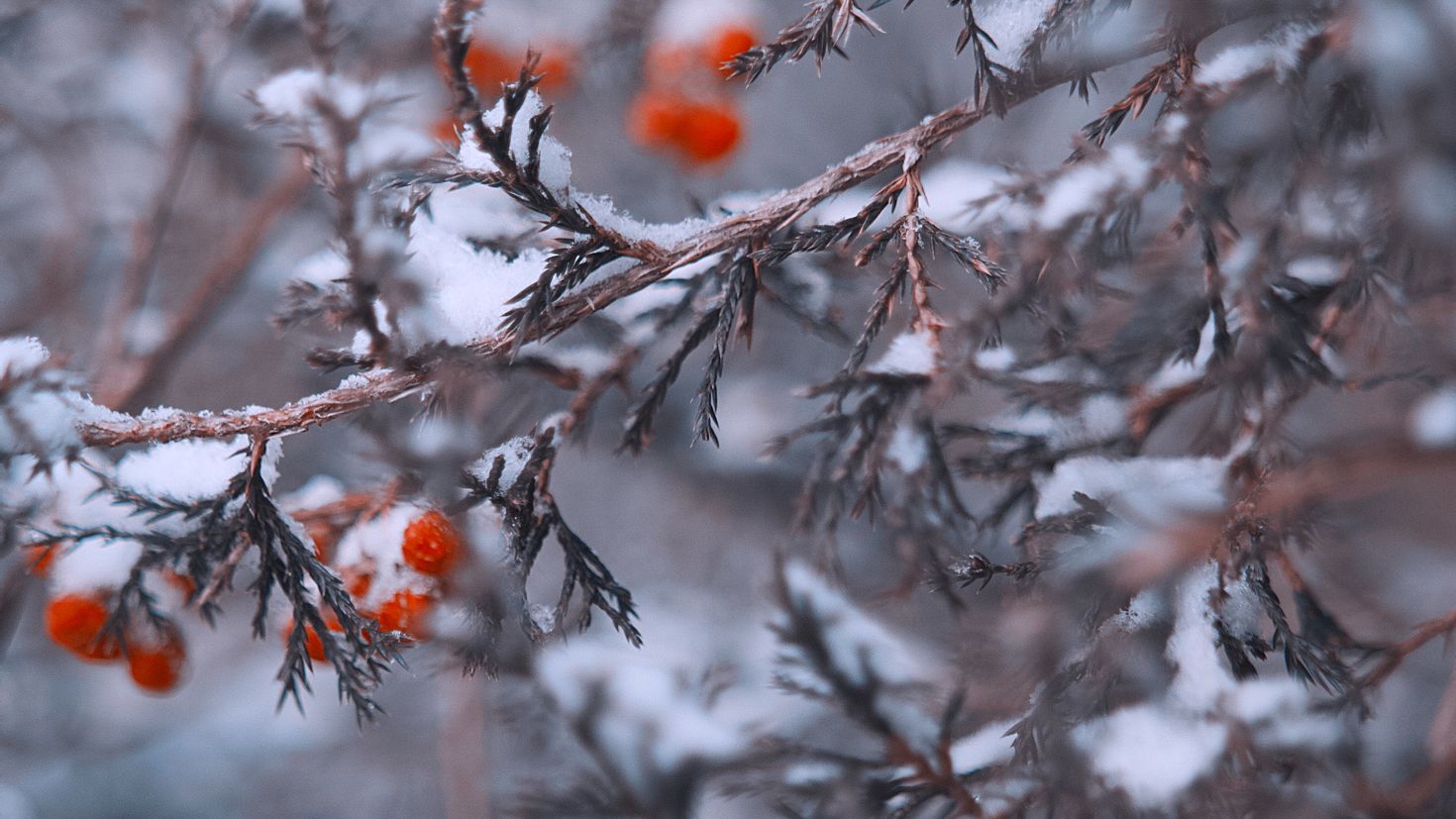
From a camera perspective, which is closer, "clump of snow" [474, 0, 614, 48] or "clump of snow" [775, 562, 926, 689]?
"clump of snow" [775, 562, 926, 689]

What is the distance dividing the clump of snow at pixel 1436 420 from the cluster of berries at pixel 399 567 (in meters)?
0.99

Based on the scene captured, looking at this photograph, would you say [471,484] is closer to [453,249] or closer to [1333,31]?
[453,249]

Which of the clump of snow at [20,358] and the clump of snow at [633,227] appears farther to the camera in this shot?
the clump of snow at [633,227]

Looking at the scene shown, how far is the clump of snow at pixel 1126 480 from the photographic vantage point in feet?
3.31

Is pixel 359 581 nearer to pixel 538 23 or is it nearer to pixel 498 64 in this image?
pixel 498 64

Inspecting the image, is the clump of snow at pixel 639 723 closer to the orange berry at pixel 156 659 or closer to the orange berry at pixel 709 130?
the orange berry at pixel 156 659

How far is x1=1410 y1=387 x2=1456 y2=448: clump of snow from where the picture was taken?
0.76m

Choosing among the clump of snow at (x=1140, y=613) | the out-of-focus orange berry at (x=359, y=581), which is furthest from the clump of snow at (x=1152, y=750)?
the out-of-focus orange berry at (x=359, y=581)

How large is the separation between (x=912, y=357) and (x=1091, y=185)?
0.98 ft

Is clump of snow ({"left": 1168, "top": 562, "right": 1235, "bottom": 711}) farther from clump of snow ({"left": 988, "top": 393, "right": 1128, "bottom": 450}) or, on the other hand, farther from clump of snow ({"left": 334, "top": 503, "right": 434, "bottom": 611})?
clump of snow ({"left": 334, "top": 503, "right": 434, "bottom": 611})

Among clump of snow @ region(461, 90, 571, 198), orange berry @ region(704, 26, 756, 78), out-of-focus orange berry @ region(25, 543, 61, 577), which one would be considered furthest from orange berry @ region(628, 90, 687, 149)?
out-of-focus orange berry @ region(25, 543, 61, 577)

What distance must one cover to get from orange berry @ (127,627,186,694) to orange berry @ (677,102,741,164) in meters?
1.51

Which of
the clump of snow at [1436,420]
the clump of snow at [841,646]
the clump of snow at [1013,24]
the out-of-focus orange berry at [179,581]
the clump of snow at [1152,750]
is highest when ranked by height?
the clump of snow at [1013,24]

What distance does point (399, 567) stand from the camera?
1101 mm
